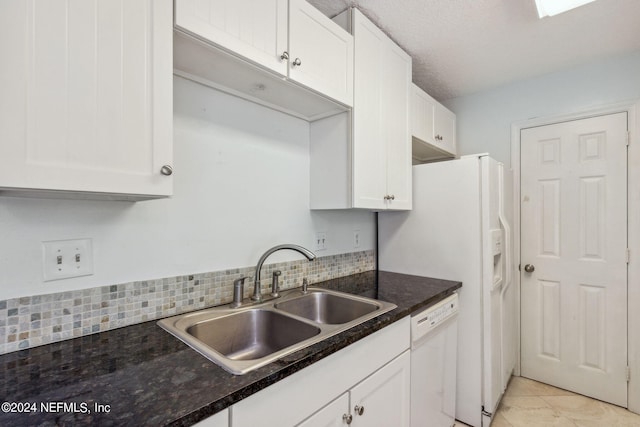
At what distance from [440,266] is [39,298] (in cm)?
193

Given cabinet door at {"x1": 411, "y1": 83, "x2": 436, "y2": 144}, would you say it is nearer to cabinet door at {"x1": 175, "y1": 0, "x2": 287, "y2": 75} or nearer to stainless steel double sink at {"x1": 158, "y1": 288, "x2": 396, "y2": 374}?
cabinet door at {"x1": 175, "y1": 0, "x2": 287, "y2": 75}

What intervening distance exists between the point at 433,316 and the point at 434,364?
28 centimetres

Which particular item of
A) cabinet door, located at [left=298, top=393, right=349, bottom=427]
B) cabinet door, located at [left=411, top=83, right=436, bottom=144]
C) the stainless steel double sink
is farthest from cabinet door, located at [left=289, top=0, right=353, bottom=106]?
cabinet door, located at [left=298, top=393, right=349, bottom=427]

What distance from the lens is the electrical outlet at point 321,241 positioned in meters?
1.82

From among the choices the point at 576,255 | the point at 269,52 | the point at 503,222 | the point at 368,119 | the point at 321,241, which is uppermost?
the point at 269,52

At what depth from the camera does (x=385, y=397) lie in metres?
1.23

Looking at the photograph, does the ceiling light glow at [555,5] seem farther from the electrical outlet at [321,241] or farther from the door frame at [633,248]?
the electrical outlet at [321,241]

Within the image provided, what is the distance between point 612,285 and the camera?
2098 mm

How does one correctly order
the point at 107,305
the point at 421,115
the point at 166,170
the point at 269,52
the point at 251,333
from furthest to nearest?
the point at 421,115 → the point at 251,333 → the point at 269,52 → the point at 107,305 → the point at 166,170

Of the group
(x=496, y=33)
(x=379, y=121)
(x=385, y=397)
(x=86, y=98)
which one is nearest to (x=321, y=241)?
(x=379, y=121)

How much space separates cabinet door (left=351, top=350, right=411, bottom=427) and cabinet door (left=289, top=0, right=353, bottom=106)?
1.24 meters

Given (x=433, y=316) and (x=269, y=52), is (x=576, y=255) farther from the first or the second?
(x=269, y=52)

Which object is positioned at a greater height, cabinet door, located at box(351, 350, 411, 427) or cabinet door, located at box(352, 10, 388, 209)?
cabinet door, located at box(352, 10, 388, 209)

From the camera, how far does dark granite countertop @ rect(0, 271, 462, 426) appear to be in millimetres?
616
